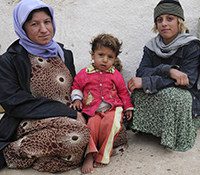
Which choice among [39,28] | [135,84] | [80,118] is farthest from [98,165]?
[39,28]

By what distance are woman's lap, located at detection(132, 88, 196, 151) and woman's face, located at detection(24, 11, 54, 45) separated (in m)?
0.91

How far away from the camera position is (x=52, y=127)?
2938mm

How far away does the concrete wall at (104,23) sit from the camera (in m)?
4.01

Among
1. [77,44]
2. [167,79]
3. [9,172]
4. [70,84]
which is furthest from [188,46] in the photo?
[9,172]

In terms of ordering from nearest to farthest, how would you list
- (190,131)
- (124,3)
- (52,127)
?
(52,127)
(190,131)
(124,3)

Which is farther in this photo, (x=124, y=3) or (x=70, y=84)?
(x=124, y=3)

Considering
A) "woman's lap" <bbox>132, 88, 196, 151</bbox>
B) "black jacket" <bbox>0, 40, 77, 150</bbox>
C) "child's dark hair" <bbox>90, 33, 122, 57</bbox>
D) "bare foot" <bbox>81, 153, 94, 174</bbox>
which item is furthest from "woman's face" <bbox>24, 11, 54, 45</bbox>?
"bare foot" <bbox>81, 153, 94, 174</bbox>

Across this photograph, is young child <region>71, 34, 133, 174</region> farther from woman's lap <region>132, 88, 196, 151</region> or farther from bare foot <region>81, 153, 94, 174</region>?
woman's lap <region>132, 88, 196, 151</region>

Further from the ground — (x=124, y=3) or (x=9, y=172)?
(x=124, y=3)

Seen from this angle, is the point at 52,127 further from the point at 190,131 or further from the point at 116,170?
the point at 190,131

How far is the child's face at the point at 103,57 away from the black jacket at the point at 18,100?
0.46 meters

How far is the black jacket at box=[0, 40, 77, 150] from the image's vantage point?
9.84ft

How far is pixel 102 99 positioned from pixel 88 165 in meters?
0.56

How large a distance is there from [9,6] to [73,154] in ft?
6.63
